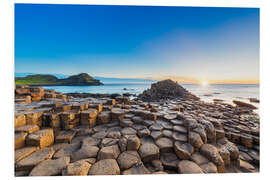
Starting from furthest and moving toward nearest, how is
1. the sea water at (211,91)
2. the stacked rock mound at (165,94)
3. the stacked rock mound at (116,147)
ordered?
the sea water at (211,91)
the stacked rock mound at (165,94)
the stacked rock mound at (116,147)

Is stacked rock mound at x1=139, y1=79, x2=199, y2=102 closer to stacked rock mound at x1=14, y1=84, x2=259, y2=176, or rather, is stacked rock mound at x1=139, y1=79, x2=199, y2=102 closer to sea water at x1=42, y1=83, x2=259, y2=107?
sea water at x1=42, y1=83, x2=259, y2=107

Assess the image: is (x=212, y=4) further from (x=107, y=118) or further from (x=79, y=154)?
(x=79, y=154)

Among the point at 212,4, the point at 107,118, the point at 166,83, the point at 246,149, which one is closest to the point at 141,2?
the point at 212,4

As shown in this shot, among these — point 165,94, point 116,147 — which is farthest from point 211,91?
point 116,147

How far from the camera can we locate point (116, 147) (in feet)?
5.63

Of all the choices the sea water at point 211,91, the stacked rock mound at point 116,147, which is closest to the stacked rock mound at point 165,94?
the sea water at point 211,91

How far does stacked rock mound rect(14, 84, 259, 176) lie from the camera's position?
142 centimetres

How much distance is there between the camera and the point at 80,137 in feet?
6.85

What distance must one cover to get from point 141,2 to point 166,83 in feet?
32.6

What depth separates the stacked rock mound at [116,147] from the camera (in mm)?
1425

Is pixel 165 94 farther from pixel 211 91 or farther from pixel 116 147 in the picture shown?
pixel 211 91

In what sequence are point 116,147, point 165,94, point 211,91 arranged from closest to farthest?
point 116,147 < point 165,94 < point 211,91

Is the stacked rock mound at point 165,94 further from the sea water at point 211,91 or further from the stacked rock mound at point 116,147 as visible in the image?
the stacked rock mound at point 116,147

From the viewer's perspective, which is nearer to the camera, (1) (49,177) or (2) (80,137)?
(1) (49,177)
